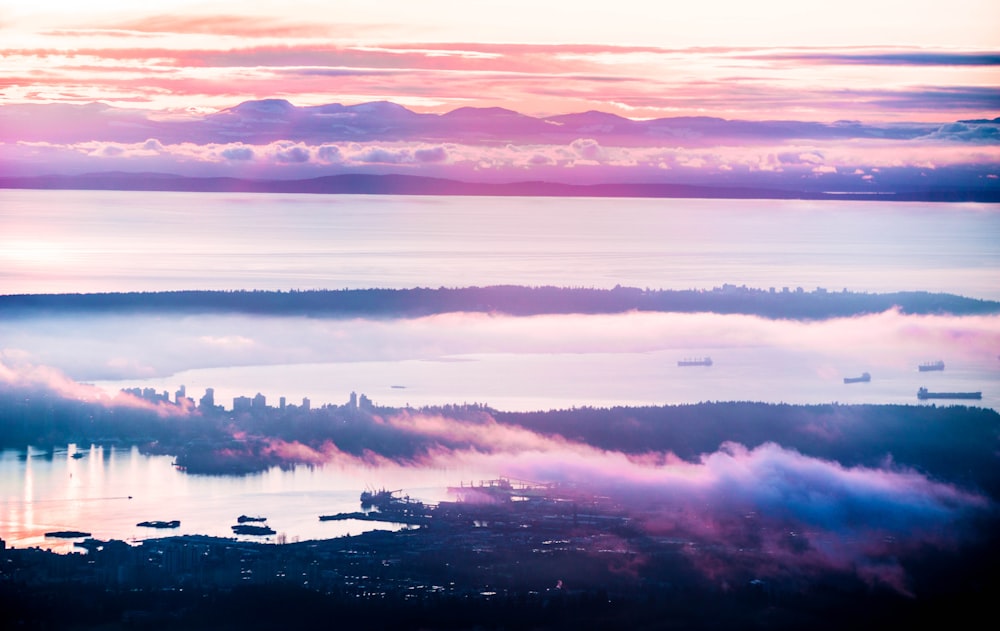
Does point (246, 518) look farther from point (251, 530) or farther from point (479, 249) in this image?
point (479, 249)

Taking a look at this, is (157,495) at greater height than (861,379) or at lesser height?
lesser

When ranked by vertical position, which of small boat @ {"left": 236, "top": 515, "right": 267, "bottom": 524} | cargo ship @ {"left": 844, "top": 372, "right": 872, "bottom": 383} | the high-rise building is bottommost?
small boat @ {"left": 236, "top": 515, "right": 267, "bottom": 524}

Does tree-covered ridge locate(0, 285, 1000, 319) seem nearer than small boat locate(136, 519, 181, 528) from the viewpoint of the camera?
No

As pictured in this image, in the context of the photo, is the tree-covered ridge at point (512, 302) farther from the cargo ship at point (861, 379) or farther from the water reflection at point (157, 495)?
the water reflection at point (157, 495)

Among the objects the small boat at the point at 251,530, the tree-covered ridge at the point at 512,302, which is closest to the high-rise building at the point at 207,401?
the small boat at the point at 251,530

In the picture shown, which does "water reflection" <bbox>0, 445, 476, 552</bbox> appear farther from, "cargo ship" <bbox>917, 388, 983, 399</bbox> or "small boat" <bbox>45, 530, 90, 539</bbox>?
"cargo ship" <bbox>917, 388, 983, 399</bbox>

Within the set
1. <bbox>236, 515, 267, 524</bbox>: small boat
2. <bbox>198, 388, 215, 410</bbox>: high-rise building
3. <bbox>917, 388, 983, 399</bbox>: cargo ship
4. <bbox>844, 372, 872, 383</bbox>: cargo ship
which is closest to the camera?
<bbox>236, 515, 267, 524</bbox>: small boat

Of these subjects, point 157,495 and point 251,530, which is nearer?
point 251,530

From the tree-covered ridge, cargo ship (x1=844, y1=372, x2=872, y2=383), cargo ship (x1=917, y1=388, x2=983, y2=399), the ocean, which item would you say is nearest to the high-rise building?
the ocean

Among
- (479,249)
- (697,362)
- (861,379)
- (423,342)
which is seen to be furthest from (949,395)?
(479,249)
